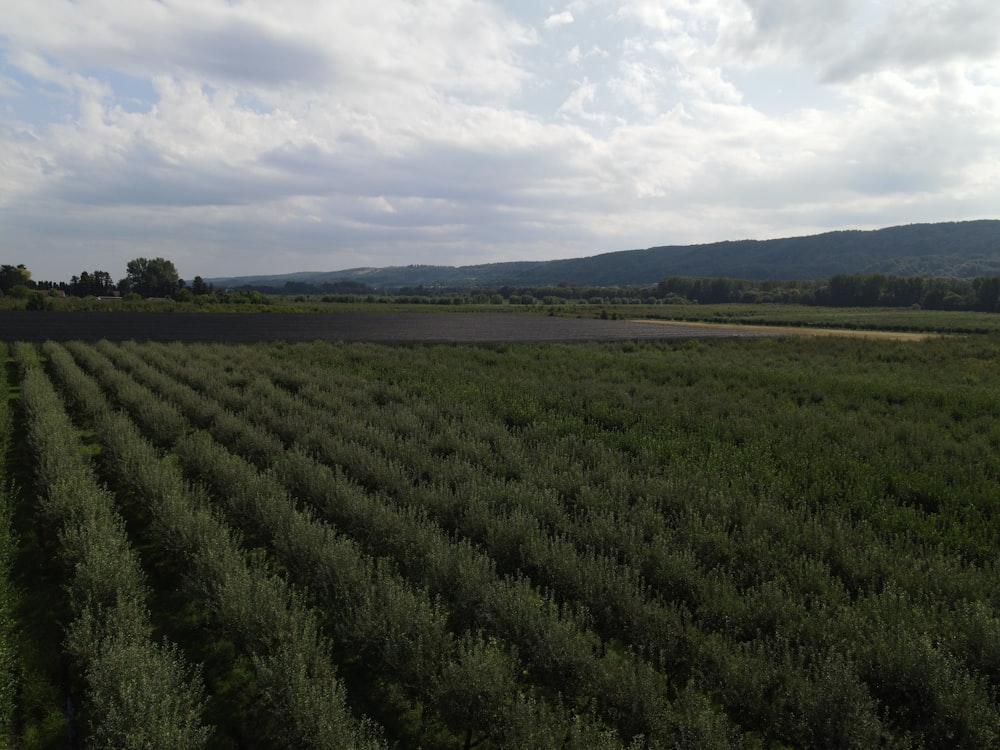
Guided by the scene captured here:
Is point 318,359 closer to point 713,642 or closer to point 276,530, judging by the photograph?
point 276,530

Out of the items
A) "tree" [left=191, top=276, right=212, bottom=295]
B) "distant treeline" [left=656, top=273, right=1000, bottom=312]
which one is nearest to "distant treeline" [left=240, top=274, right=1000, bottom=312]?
"distant treeline" [left=656, top=273, right=1000, bottom=312]

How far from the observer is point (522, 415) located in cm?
1543

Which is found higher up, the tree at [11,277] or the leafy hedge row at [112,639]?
the tree at [11,277]

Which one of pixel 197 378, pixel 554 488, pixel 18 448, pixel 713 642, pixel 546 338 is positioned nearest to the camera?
pixel 713 642

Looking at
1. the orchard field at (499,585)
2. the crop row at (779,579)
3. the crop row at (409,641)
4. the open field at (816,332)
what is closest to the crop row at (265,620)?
the orchard field at (499,585)

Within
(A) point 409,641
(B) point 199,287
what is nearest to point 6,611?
(A) point 409,641

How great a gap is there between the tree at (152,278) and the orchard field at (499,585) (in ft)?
476

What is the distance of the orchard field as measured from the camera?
4.55 metres

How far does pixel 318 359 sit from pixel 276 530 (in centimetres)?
2234

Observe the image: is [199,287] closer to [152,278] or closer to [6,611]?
[152,278]

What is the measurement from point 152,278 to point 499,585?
524 ft

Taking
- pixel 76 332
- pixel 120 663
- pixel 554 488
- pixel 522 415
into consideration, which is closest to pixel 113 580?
pixel 120 663

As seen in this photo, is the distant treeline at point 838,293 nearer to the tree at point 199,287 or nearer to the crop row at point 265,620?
the tree at point 199,287

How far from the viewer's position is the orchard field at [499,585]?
455 centimetres
